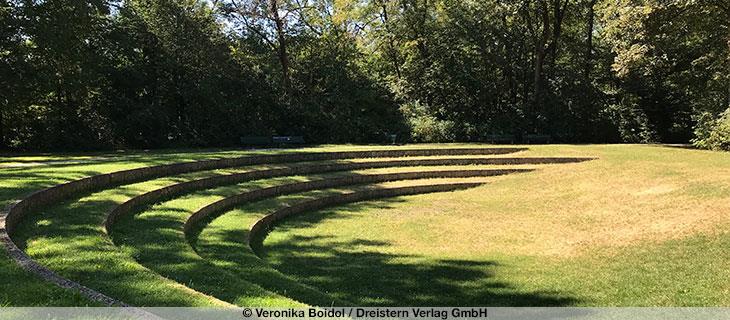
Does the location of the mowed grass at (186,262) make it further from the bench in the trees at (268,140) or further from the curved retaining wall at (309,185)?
the bench in the trees at (268,140)

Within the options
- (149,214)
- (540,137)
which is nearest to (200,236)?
(149,214)

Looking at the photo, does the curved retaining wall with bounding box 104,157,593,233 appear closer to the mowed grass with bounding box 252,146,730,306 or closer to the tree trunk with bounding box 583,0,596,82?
the mowed grass with bounding box 252,146,730,306

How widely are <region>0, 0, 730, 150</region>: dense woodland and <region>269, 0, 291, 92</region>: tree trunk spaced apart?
0.23ft

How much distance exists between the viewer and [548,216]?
40.9 ft

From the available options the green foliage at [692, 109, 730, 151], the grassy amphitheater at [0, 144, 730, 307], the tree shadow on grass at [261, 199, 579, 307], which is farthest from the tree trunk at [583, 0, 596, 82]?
the tree shadow on grass at [261, 199, 579, 307]

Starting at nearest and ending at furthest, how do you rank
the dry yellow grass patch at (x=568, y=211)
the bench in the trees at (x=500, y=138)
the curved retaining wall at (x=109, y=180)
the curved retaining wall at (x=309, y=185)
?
the curved retaining wall at (x=109, y=180) < the dry yellow grass patch at (x=568, y=211) < the curved retaining wall at (x=309, y=185) < the bench in the trees at (x=500, y=138)

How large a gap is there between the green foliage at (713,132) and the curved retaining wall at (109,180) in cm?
668

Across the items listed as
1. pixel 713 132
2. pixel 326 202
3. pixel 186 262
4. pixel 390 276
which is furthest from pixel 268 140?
pixel 186 262

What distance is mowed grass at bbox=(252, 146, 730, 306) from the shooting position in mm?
7301

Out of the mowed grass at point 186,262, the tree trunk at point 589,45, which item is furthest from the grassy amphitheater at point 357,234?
the tree trunk at point 589,45

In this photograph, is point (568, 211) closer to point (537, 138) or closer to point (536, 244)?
point (536, 244)

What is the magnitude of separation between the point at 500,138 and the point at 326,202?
1449 centimetres

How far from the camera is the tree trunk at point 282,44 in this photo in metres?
27.0

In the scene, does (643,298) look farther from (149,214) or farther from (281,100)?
(281,100)
